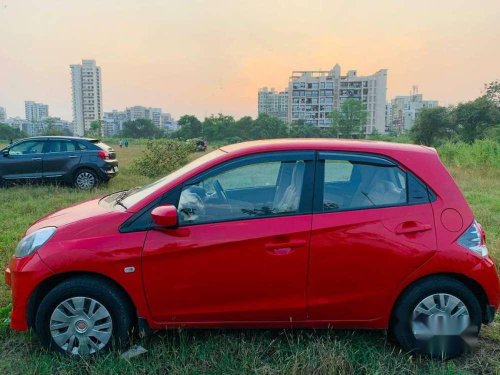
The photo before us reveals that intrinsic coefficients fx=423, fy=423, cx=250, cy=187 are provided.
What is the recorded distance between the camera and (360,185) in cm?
311

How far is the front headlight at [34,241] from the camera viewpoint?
3000 millimetres

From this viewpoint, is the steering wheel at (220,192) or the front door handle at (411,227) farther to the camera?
the steering wheel at (220,192)

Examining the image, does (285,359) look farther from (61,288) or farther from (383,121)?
(383,121)

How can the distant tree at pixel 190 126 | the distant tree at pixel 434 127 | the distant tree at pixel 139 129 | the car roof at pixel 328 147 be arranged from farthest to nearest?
the distant tree at pixel 139 129
the distant tree at pixel 190 126
the distant tree at pixel 434 127
the car roof at pixel 328 147

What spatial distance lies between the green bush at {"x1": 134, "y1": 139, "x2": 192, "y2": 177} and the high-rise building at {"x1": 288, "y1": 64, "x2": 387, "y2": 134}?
9026 cm

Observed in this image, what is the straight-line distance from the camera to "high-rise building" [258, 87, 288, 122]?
11362 centimetres

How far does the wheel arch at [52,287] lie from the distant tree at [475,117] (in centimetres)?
4160

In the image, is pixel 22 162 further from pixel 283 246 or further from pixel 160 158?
pixel 283 246

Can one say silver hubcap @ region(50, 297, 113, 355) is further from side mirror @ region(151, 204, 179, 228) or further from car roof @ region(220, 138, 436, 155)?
car roof @ region(220, 138, 436, 155)

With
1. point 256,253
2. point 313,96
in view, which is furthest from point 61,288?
point 313,96

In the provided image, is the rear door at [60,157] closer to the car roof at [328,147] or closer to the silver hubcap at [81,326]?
the silver hubcap at [81,326]

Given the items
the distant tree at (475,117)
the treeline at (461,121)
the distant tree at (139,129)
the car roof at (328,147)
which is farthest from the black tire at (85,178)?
the distant tree at (139,129)

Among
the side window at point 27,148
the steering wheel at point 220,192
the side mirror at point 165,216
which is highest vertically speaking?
the side window at point 27,148

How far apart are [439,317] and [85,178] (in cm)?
1032
